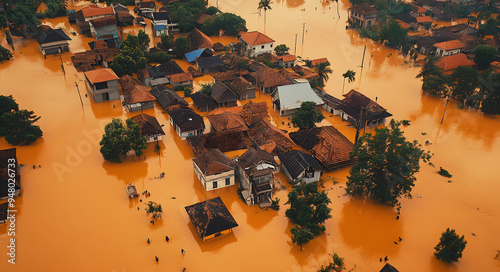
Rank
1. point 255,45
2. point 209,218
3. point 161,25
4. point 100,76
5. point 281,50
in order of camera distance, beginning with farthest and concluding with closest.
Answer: point 161,25 < point 255,45 < point 281,50 < point 100,76 < point 209,218

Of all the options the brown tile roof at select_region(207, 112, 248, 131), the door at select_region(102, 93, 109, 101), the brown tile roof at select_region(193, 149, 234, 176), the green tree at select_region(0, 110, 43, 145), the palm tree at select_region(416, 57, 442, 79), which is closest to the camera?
the brown tile roof at select_region(193, 149, 234, 176)

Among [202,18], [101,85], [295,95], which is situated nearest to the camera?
[295,95]

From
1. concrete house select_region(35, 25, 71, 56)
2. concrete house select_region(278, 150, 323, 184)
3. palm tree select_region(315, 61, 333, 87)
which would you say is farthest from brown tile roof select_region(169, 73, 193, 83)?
concrete house select_region(35, 25, 71, 56)

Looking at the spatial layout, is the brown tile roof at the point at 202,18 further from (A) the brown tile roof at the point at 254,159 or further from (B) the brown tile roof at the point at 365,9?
(A) the brown tile roof at the point at 254,159

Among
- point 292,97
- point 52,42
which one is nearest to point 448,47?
point 292,97

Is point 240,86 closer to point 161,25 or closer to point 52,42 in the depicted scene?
point 161,25

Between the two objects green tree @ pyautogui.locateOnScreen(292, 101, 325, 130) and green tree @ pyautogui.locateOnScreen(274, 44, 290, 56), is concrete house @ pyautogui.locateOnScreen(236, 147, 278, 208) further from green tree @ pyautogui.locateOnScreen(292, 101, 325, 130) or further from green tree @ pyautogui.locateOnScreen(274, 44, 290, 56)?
green tree @ pyautogui.locateOnScreen(274, 44, 290, 56)

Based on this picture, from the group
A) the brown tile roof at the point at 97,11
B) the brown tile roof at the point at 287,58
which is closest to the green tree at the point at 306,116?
the brown tile roof at the point at 287,58
